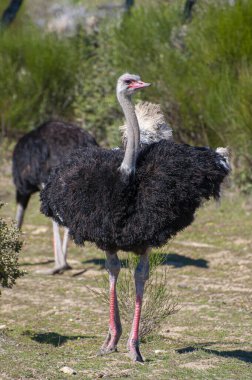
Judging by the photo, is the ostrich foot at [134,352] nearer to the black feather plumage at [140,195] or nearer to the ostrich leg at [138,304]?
the ostrich leg at [138,304]

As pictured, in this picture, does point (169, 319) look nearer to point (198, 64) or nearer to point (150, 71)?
point (198, 64)

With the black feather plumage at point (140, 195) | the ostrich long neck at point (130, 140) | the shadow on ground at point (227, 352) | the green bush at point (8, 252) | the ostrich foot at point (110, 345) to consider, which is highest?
the ostrich long neck at point (130, 140)

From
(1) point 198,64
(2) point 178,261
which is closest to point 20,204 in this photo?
(2) point 178,261

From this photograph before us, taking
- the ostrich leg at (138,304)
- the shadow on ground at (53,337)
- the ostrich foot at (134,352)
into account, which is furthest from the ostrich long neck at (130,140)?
the shadow on ground at (53,337)

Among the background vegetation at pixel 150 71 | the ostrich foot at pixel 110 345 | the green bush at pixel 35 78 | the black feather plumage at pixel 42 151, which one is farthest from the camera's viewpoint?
the green bush at pixel 35 78

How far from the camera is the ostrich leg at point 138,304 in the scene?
238 inches

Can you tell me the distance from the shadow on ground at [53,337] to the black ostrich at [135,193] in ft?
3.00

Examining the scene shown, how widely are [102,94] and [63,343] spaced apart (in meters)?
9.55

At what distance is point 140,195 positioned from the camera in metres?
5.94

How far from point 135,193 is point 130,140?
336 mm

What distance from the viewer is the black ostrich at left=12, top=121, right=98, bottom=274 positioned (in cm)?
1007

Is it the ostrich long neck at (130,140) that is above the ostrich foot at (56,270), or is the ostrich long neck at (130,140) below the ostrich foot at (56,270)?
above

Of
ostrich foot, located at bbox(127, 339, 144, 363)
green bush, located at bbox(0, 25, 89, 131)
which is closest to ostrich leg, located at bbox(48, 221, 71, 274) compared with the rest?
ostrich foot, located at bbox(127, 339, 144, 363)

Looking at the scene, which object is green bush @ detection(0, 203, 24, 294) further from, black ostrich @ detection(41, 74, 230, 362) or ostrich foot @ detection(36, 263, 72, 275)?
ostrich foot @ detection(36, 263, 72, 275)
